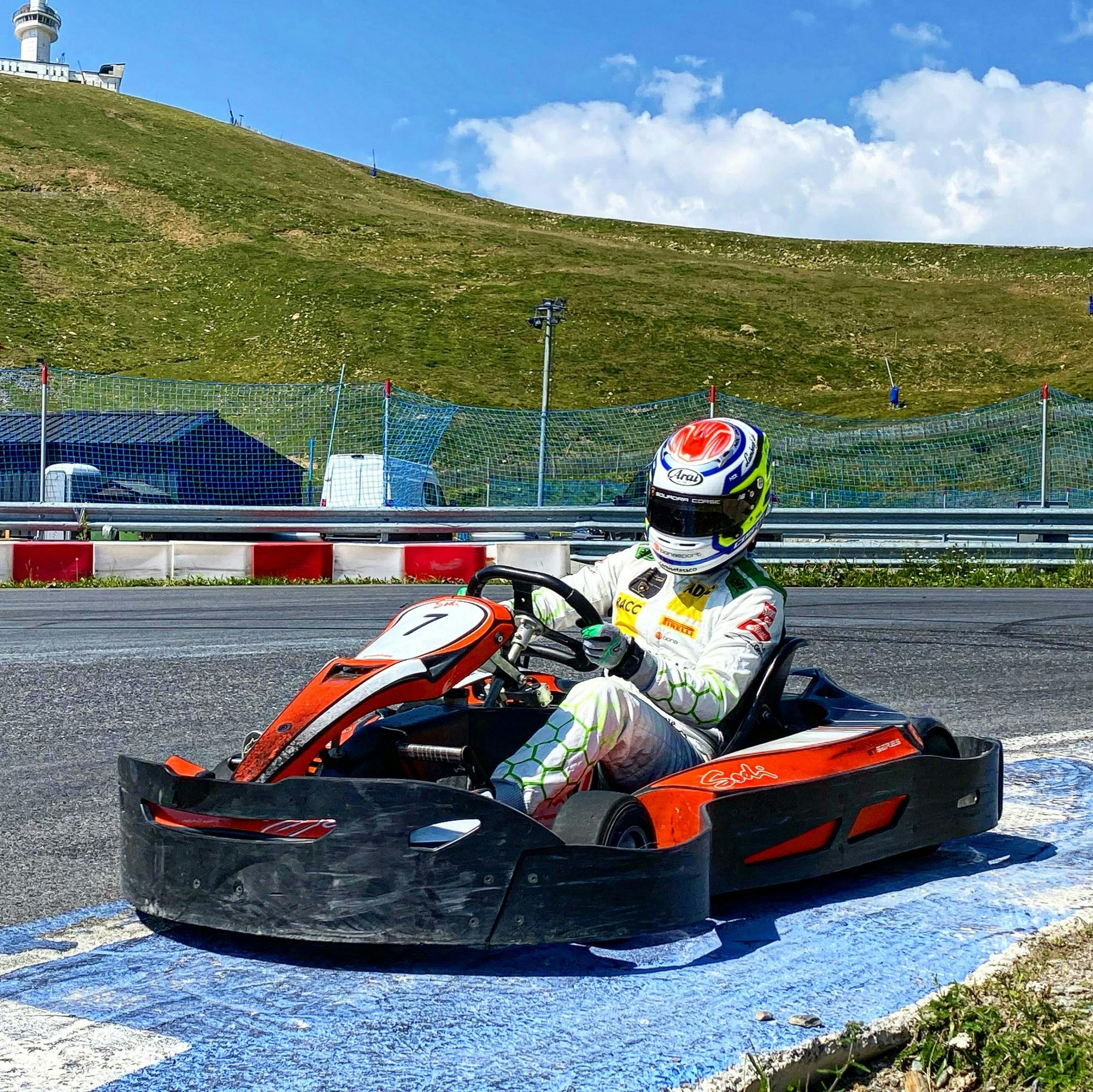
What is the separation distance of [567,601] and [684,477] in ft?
1.90

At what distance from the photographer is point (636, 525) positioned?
13.3 metres

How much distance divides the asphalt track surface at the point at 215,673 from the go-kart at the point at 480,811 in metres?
0.77

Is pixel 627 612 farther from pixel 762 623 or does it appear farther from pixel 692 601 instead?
pixel 762 623

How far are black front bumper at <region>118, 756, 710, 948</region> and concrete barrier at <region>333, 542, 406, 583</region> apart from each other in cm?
1037

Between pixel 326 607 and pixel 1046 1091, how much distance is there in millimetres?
8178

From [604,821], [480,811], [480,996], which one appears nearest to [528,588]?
[604,821]

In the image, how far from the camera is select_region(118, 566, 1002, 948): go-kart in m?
2.64

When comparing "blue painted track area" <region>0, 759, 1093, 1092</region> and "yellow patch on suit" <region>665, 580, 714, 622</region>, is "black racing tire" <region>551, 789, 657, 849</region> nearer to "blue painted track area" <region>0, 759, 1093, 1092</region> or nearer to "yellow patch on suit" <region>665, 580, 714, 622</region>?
"blue painted track area" <region>0, 759, 1093, 1092</region>

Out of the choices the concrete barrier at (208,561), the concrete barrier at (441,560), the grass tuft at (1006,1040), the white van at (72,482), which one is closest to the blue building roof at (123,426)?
the white van at (72,482)

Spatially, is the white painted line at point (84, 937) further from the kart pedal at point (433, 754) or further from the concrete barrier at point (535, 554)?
Answer: the concrete barrier at point (535, 554)

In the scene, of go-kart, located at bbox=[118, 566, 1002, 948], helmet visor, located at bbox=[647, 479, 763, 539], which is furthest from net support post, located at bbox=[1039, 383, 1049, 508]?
helmet visor, located at bbox=[647, 479, 763, 539]

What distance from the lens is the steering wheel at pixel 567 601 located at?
3.25 metres

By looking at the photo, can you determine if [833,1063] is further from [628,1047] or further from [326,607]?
[326,607]

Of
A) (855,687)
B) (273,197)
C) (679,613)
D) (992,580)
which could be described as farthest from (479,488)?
(273,197)
